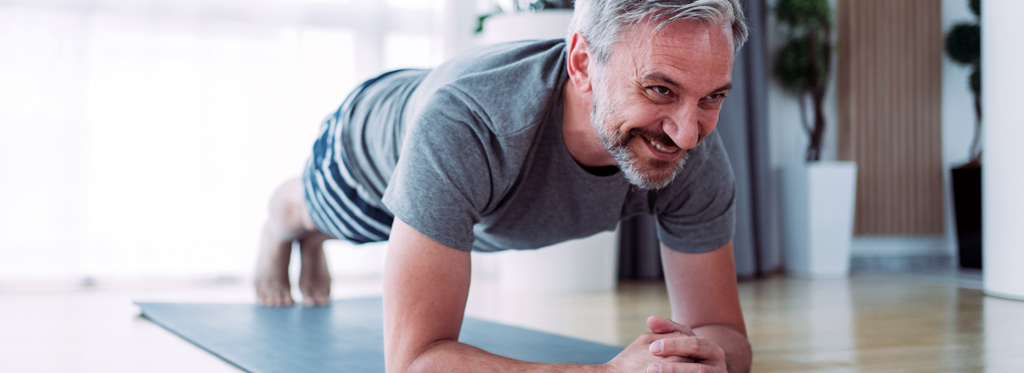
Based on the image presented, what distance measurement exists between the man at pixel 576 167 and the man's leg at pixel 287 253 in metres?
0.58

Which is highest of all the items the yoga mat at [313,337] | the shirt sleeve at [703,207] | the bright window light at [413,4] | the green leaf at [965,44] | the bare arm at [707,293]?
the bright window light at [413,4]

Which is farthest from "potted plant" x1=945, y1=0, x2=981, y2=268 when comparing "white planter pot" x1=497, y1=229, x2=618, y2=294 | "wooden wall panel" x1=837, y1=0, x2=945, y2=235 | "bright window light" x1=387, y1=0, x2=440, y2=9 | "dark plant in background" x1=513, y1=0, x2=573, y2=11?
"bright window light" x1=387, y1=0, x2=440, y2=9

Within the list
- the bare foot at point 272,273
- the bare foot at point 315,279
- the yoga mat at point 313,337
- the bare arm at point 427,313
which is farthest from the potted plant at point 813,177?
the bare arm at point 427,313

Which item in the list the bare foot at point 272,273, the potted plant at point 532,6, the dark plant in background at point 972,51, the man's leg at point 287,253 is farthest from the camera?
the dark plant in background at point 972,51

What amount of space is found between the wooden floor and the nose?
0.56 m

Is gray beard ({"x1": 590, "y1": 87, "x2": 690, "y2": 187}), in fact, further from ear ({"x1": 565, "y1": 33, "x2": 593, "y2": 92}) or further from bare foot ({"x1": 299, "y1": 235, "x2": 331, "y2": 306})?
bare foot ({"x1": 299, "y1": 235, "x2": 331, "y2": 306})

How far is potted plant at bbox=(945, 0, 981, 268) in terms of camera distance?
3.41 metres

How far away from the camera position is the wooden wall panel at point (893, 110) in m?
3.74

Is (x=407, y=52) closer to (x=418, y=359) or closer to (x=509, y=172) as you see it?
(x=509, y=172)

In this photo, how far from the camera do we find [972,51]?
140 inches

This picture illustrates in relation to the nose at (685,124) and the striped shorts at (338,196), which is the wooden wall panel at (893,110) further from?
the nose at (685,124)

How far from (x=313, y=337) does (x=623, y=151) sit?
2.92 feet

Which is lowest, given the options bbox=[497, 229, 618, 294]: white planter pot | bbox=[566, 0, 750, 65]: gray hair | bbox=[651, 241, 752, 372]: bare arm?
bbox=[497, 229, 618, 294]: white planter pot

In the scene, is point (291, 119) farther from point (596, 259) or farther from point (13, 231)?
point (596, 259)
